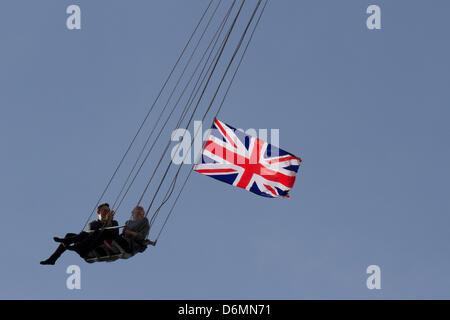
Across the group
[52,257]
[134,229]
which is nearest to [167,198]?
[134,229]

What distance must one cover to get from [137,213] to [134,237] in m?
0.76

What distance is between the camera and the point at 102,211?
24844 millimetres

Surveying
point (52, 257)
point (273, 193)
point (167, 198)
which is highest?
point (273, 193)

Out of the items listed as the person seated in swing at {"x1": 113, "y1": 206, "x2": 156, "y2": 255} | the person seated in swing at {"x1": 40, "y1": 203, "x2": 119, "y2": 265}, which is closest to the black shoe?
the person seated in swing at {"x1": 40, "y1": 203, "x2": 119, "y2": 265}

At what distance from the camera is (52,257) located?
24.3 metres

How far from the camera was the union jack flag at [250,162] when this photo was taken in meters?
29.4

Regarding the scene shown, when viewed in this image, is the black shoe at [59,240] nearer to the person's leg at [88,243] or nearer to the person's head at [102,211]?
the person's leg at [88,243]

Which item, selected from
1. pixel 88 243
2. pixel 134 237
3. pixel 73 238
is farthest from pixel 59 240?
pixel 134 237

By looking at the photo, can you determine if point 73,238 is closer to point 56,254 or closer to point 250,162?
point 56,254

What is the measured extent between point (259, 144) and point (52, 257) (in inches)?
329

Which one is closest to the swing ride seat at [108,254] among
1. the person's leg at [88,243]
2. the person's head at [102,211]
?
the person's leg at [88,243]

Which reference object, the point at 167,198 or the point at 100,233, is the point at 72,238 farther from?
the point at 167,198

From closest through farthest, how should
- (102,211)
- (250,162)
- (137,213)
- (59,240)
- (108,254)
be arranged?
(59,240), (108,254), (137,213), (102,211), (250,162)

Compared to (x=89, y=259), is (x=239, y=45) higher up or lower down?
higher up
